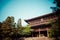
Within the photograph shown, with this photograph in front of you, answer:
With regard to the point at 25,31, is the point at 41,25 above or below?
above

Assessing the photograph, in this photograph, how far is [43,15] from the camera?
29.5 meters

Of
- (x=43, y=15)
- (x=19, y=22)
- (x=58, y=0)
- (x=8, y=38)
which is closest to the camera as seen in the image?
(x=58, y=0)

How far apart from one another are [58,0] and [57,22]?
3.02m

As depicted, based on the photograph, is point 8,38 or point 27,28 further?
point 27,28

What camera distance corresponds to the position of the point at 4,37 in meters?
24.1

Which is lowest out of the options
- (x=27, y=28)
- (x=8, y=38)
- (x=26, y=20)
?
(x=8, y=38)

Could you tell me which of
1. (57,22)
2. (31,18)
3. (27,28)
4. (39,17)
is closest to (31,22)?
(31,18)

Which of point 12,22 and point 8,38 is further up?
point 12,22

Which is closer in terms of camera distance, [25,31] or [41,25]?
[25,31]

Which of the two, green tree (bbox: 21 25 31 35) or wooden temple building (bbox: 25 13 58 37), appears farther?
wooden temple building (bbox: 25 13 58 37)

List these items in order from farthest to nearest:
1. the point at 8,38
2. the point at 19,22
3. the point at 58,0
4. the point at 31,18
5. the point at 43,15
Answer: the point at 31,18 < the point at 43,15 < the point at 19,22 < the point at 8,38 < the point at 58,0

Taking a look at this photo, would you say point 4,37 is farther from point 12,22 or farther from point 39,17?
point 39,17

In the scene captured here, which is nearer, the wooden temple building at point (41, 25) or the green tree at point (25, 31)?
the green tree at point (25, 31)

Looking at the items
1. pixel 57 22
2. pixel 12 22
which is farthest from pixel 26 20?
pixel 57 22
